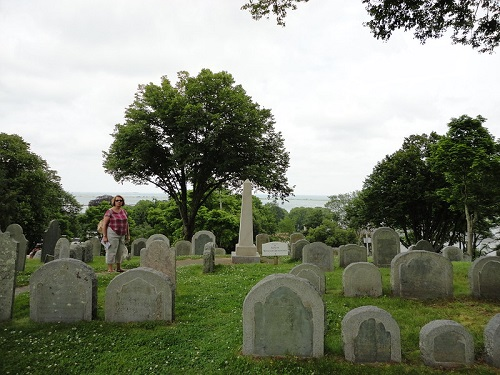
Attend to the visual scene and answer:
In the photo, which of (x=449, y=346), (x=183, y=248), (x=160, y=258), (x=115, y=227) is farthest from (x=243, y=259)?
(x=449, y=346)

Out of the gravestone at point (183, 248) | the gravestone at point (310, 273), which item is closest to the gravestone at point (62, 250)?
the gravestone at point (183, 248)

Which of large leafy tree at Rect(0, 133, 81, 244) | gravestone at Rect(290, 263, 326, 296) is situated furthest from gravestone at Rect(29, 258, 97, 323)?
large leafy tree at Rect(0, 133, 81, 244)

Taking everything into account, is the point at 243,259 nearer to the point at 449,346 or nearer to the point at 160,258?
the point at 160,258

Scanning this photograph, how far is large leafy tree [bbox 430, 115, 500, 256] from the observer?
16.2 metres

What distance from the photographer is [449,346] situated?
4895mm

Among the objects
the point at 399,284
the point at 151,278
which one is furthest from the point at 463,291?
the point at 151,278

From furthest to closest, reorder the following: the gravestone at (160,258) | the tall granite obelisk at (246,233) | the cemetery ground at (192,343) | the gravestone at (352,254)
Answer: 1. the tall granite obelisk at (246,233)
2. the gravestone at (352,254)
3. the gravestone at (160,258)
4. the cemetery ground at (192,343)

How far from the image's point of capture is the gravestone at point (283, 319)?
515cm

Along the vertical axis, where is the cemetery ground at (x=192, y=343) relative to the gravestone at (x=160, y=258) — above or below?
below

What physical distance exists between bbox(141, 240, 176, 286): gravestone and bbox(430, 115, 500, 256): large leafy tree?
14613 millimetres

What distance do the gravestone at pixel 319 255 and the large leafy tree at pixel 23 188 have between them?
21.3 metres

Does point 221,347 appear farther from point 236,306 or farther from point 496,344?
point 496,344

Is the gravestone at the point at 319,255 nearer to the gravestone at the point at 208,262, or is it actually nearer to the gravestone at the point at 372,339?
the gravestone at the point at 208,262

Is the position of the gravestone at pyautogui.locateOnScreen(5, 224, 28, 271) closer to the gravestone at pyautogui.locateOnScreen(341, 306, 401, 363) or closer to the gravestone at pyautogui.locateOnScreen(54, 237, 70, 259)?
the gravestone at pyautogui.locateOnScreen(54, 237, 70, 259)
